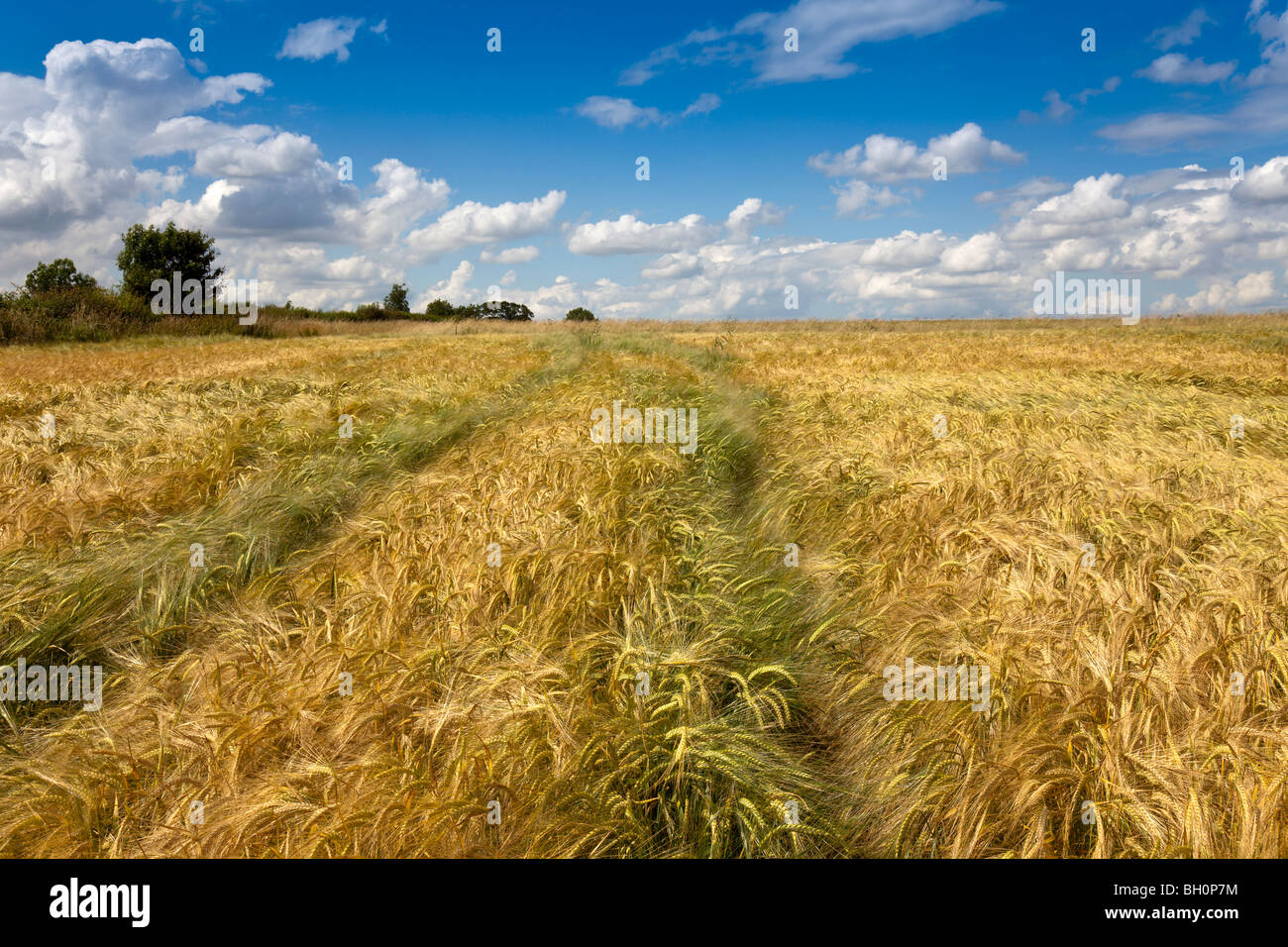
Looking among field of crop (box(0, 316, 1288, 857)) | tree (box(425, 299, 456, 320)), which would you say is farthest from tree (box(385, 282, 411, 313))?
field of crop (box(0, 316, 1288, 857))

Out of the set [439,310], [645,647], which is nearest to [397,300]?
[439,310]

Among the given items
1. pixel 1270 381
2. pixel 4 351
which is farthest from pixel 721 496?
pixel 4 351

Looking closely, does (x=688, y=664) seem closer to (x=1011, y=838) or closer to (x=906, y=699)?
(x=906, y=699)

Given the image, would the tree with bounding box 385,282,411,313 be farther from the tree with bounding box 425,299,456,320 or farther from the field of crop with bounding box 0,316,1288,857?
the field of crop with bounding box 0,316,1288,857

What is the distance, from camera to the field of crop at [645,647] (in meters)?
1.99

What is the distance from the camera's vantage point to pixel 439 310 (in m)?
68.1

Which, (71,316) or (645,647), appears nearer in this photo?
(645,647)

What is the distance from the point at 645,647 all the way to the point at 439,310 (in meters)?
70.4

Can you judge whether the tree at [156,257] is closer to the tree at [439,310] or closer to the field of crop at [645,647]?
the tree at [439,310]

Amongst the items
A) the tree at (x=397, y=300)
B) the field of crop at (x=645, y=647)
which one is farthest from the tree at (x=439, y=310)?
the field of crop at (x=645, y=647)

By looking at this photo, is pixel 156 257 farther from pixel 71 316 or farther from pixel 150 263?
pixel 71 316

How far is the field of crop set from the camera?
1.99 meters

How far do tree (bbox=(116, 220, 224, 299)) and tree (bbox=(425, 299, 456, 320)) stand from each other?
21433 millimetres

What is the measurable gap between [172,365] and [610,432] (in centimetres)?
1330
